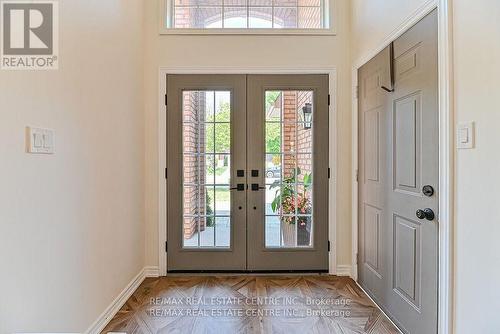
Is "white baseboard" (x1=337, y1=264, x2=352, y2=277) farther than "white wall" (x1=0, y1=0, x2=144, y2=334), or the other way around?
"white baseboard" (x1=337, y1=264, x2=352, y2=277)

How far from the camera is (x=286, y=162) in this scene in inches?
125

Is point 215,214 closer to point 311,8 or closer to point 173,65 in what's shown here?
point 173,65

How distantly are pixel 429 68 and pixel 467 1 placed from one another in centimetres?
A: 38

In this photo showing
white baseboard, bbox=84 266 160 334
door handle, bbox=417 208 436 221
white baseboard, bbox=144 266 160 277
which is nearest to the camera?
door handle, bbox=417 208 436 221

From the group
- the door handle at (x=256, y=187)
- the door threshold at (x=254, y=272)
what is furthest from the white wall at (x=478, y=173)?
the door handle at (x=256, y=187)

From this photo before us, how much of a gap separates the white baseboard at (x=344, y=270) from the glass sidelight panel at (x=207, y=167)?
1.18m

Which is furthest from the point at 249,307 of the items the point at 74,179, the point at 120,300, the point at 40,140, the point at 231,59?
the point at 231,59

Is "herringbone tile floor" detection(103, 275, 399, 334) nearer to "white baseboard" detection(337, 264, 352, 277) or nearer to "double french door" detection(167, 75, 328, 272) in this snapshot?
"white baseboard" detection(337, 264, 352, 277)

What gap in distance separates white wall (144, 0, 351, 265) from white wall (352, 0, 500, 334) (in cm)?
154

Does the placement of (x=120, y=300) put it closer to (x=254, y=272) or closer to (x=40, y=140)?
(x=254, y=272)

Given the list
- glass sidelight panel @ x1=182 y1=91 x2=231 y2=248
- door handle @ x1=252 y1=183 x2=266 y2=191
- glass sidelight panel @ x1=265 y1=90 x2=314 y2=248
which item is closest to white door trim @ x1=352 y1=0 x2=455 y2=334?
glass sidelight panel @ x1=265 y1=90 x2=314 y2=248

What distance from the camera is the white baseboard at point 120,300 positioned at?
A: 6.91 feet

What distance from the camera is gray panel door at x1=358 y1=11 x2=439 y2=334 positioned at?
1828mm

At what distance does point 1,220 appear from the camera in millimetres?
1344
